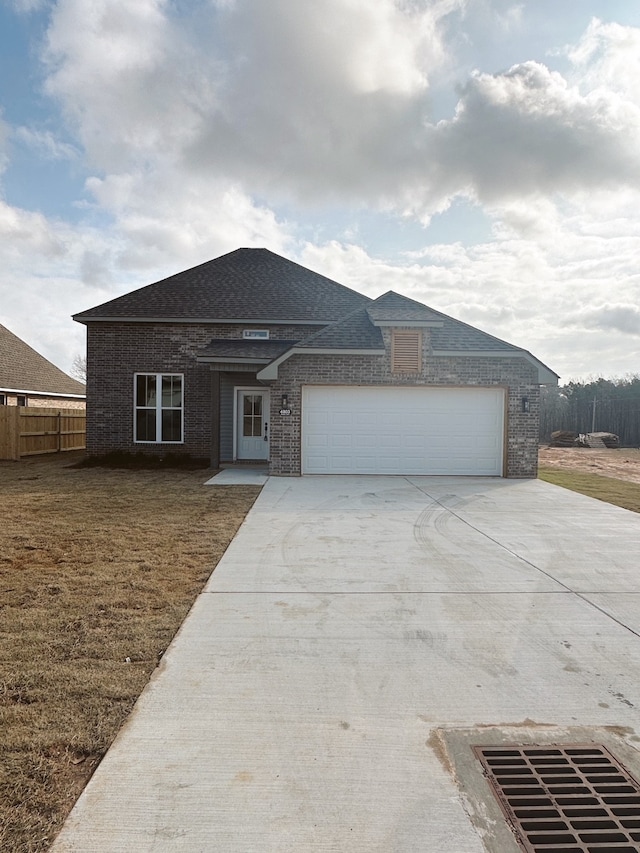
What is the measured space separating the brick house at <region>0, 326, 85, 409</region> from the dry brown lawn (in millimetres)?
15525

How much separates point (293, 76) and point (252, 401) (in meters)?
8.74

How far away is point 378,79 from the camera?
1123 centimetres

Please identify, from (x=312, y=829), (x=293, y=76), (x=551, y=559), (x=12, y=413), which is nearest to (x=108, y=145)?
(x=293, y=76)

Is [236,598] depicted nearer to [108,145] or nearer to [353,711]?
[353,711]

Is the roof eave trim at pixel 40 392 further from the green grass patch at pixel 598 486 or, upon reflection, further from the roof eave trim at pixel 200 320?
the green grass patch at pixel 598 486

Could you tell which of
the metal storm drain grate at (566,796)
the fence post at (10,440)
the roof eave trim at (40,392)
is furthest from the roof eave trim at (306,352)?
the roof eave trim at (40,392)

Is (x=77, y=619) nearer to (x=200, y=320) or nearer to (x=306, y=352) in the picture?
(x=306, y=352)

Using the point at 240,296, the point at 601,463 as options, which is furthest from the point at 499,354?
the point at 601,463

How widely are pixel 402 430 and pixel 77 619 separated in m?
9.89

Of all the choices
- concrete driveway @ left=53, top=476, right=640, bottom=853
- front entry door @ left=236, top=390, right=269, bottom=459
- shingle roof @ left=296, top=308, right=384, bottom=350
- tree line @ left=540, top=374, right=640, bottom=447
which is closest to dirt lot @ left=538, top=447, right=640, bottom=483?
tree line @ left=540, top=374, right=640, bottom=447

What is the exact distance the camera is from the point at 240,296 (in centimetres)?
1670

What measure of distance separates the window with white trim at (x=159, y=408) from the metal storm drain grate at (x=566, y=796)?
47.8 ft

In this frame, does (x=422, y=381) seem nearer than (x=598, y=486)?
No

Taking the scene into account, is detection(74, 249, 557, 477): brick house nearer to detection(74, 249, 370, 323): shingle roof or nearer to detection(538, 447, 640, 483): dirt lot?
detection(74, 249, 370, 323): shingle roof
